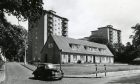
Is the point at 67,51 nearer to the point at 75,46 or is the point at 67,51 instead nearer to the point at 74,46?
the point at 74,46

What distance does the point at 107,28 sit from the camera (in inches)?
4717

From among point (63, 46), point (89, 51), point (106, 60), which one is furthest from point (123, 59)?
point (63, 46)

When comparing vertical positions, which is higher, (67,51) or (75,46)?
(75,46)

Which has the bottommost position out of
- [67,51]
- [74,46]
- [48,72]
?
[48,72]

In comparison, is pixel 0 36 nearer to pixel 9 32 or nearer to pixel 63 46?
pixel 9 32

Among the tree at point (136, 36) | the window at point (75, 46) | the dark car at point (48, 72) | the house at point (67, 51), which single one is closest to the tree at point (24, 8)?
the dark car at point (48, 72)

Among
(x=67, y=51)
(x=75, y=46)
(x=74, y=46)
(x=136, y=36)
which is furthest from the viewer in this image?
(x=136, y=36)

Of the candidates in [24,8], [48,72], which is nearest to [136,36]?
[48,72]

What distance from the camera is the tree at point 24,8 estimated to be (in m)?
9.05

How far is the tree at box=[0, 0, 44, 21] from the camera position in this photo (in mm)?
9045

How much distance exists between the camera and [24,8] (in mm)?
9633

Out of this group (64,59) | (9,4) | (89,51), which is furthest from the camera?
(89,51)

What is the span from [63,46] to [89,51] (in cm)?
1228

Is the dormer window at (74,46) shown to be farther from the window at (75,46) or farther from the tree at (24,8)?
the tree at (24,8)
